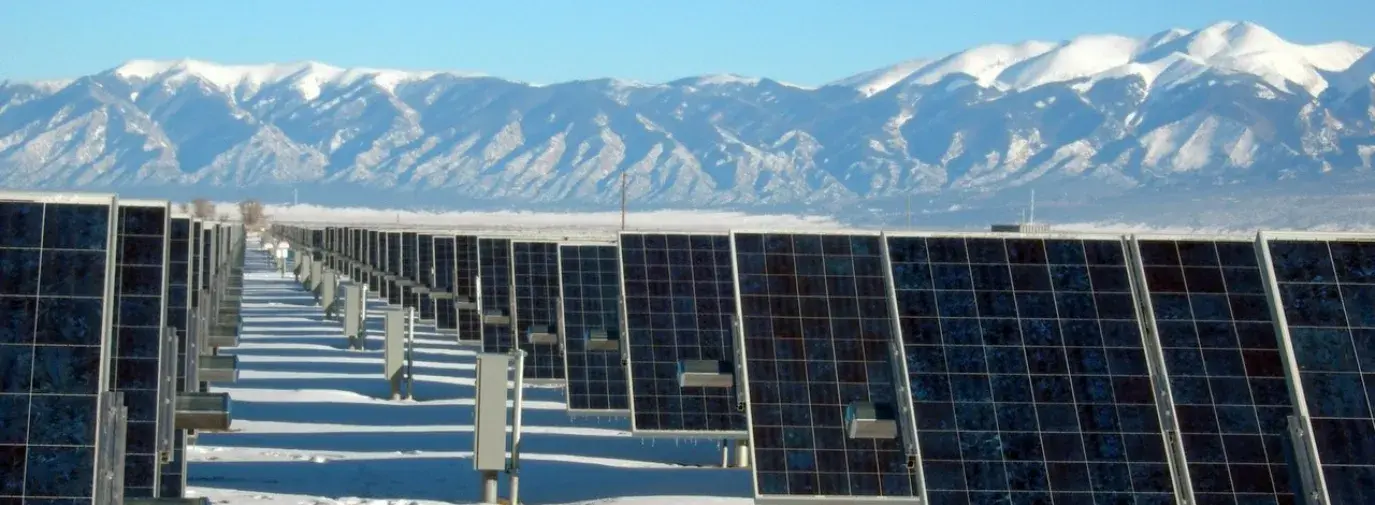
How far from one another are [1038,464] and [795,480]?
3.59m

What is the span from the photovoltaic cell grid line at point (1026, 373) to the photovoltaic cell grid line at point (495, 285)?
1967 centimetres

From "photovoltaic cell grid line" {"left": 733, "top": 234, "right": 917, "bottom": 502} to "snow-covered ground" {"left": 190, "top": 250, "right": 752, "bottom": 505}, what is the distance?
14.1ft

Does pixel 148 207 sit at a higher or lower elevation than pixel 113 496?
higher

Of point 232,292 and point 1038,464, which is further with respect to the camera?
point 232,292

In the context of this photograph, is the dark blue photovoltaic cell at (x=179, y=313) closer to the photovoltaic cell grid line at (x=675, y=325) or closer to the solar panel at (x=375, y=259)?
the photovoltaic cell grid line at (x=675, y=325)

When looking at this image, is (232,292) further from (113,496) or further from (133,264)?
(113,496)

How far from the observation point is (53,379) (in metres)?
9.90

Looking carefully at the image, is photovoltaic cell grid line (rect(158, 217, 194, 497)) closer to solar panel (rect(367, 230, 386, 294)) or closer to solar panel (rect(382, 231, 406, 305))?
solar panel (rect(382, 231, 406, 305))

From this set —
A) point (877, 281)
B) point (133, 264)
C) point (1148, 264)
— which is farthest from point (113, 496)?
point (877, 281)

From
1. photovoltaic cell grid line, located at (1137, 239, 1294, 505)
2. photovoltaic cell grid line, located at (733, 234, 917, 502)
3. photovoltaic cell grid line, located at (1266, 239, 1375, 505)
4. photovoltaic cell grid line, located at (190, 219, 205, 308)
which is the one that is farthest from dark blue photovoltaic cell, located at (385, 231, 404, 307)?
photovoltaic cell grid line, located at (1266, 239, 1375, 505)

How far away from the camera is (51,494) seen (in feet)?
32.3

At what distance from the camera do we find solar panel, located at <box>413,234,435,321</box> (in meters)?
50.7

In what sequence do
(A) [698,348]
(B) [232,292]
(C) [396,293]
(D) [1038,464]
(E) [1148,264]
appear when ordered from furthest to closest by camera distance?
(C) [396,293]
(B) [232,292]
(A) [698,348]
(E) [1148,264]
(D) [1038,464]

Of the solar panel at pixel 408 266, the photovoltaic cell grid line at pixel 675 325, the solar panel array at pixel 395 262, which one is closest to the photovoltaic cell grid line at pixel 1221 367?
the photovoltaic cell grid line at pixel 675 325
